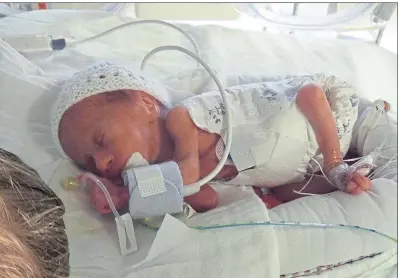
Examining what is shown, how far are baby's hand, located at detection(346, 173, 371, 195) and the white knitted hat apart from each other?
1.20ft

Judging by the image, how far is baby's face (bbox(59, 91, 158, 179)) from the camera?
93 centimetres

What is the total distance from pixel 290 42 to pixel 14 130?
76cm

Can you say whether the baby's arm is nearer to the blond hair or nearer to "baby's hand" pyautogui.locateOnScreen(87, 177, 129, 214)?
"baby's hand" pyautogui.locateOnScreen(87, 177, 129, 214)

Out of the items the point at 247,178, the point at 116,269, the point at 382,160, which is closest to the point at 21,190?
the point at 116,269

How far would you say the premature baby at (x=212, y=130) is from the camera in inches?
36.9

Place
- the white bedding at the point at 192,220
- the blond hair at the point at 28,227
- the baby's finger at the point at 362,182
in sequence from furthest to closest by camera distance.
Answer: the baby's finger at the point at 362,182 → the white bedding at the point at 192,220 → the blond hair at the point at 28,227

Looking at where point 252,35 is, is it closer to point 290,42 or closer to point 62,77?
point 290,42

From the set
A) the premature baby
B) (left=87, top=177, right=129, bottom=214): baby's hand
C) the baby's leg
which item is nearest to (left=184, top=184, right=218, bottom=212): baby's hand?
the premature baby

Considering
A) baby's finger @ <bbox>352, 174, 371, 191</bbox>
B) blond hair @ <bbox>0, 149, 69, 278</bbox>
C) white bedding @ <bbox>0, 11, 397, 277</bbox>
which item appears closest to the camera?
blond hair @ <bbox>0, 149, 69, 278</bbox>

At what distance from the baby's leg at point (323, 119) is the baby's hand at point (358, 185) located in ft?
0.22

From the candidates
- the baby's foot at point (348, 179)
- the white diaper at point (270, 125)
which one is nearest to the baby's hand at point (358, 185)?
the baby's foot at point (348, 179)

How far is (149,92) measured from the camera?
1.00m

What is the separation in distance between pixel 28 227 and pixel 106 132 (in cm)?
31

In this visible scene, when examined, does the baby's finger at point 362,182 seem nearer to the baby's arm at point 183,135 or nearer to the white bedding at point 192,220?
the white bedding at point 192,220
